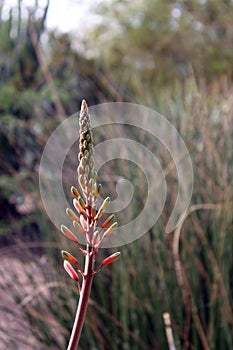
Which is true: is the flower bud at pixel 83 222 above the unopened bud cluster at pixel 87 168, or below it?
below

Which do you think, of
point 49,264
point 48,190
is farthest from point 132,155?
point 49,264

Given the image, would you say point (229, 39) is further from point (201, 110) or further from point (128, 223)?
point (128, 223)

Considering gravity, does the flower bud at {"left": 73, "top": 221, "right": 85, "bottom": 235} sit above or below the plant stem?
above

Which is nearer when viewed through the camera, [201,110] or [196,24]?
[201,110]

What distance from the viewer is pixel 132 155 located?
8.54 ft

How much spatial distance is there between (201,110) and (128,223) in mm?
1172

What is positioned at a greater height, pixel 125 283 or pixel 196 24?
pixel 196 24

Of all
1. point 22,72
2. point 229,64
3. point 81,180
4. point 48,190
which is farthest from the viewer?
point 229,64

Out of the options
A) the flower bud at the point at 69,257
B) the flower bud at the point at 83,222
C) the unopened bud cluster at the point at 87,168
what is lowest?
the flower bud at the point at 69,257

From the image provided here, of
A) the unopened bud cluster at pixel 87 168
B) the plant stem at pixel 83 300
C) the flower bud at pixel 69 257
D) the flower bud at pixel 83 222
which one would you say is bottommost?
the plant stem at pixel 83 300

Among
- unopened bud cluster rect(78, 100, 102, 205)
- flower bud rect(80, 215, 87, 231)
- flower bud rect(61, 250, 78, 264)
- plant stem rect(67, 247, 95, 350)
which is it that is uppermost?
unopened bud cluster rect(78, 100, 102, 205)

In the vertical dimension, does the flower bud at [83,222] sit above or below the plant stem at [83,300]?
above

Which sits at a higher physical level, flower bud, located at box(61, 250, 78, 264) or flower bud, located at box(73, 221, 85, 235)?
flower bud, located at box(73, 221, 85, 235)

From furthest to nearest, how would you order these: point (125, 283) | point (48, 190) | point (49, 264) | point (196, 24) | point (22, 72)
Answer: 1. point (196, 24)
2. point (22, 72)
3. point (48, 190)
4. point (49, 264)
5. point (125, 283)
